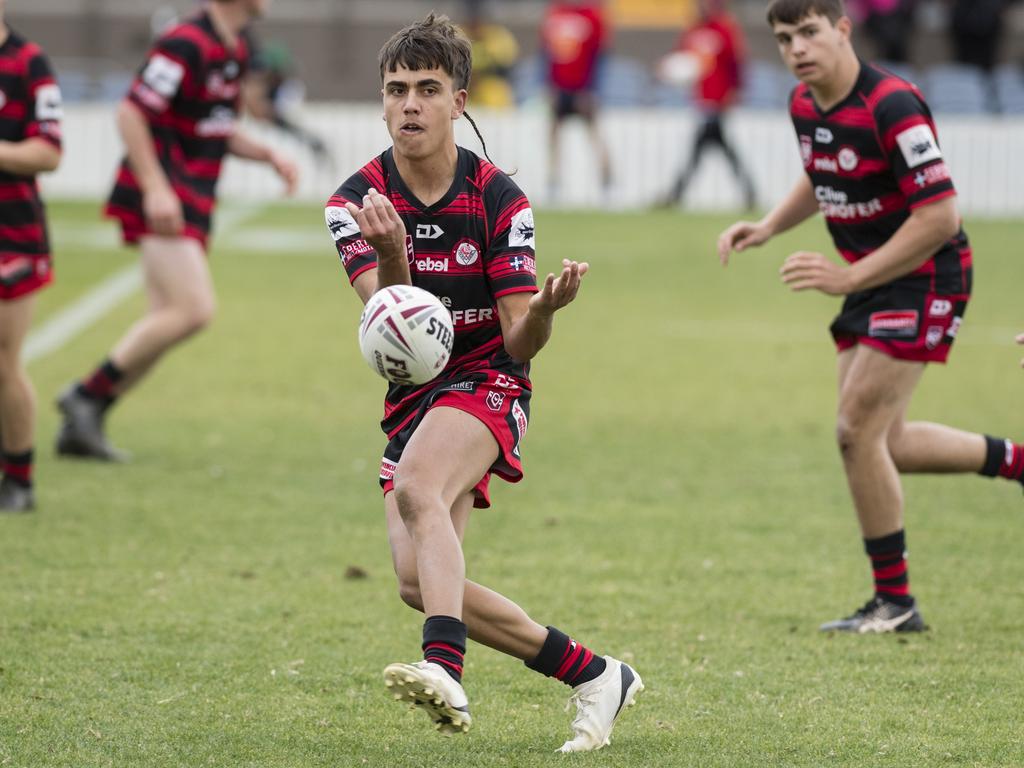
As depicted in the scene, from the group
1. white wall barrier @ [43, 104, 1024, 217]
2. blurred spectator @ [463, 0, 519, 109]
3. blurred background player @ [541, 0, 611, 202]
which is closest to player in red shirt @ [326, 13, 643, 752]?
blurred background player @ [541, 0, 611, 202]

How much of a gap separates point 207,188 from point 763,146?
12.9 meters

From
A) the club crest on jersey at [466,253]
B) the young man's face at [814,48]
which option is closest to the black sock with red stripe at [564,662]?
the club crest on jersey at [466,253]

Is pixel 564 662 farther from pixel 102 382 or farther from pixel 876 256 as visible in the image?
pixel 102 382

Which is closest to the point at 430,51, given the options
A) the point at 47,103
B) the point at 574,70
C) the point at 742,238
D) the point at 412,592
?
the point at 412,592

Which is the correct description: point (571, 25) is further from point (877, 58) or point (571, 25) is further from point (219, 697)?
point (219, 697)

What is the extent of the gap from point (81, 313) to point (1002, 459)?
30.2 ft

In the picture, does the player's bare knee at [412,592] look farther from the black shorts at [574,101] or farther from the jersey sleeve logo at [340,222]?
the black shorts at [574,101]

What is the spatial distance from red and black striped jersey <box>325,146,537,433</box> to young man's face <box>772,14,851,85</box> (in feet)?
4.93

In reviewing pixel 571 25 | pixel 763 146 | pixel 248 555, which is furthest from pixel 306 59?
pixel 248 555

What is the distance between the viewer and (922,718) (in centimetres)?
476

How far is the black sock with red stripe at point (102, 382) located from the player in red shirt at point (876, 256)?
426 centimetres

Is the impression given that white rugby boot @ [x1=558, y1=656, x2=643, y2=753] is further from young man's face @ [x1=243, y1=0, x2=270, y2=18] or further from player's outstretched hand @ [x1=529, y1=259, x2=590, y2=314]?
young man's face @ [x1=243, y1=0, x2=270, y2=18]

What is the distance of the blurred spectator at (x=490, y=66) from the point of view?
23.5m

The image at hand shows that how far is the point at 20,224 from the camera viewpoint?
287 inches
